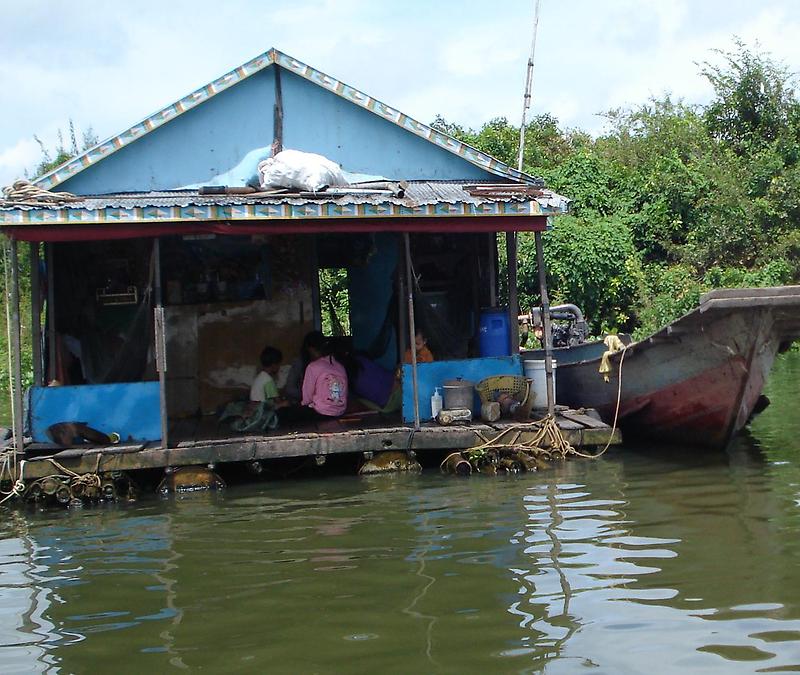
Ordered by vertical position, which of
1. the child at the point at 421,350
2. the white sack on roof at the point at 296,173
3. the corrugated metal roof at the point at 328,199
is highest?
the white sack on roof at the point at 296,173

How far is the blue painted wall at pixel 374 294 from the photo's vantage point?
12094mm

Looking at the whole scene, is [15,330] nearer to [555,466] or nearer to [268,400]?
[268,400]

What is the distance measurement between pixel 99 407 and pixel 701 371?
5.90 m

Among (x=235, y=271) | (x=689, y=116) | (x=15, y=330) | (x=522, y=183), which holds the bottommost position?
(x=15, y=330)

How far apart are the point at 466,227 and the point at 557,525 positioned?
3407 mm

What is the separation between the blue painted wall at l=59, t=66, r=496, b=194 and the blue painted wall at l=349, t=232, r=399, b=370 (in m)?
0.93

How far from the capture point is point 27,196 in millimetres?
9438

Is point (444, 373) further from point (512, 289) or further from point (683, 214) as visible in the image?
point (683, 214)

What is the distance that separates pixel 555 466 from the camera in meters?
9.66

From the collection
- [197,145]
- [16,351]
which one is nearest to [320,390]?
[16,351]

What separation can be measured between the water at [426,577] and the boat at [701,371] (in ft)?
2.68

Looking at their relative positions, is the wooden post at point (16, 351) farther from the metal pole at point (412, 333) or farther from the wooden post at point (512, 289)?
the wooden post at point (512, 289)

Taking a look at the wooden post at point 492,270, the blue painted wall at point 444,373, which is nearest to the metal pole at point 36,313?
the blue painted wall at point 444,373

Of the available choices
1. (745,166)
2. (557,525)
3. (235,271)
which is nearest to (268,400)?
(235,271)
